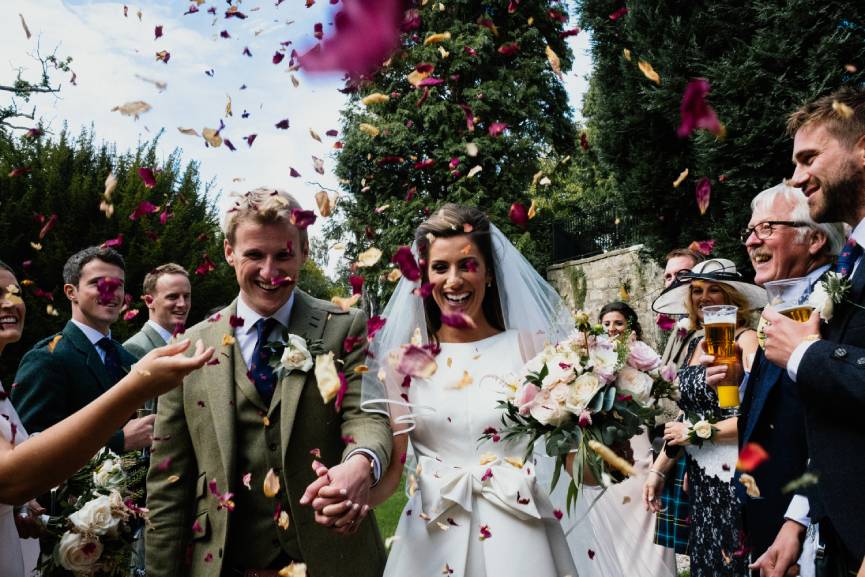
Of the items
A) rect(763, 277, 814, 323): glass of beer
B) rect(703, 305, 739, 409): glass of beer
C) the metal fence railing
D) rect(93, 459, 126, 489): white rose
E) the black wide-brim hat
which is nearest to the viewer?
rect(763, 277, 814, 323): glass of beer

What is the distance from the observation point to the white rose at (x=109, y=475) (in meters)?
2.89

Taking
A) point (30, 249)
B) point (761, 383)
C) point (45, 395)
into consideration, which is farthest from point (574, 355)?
point (30, 249)

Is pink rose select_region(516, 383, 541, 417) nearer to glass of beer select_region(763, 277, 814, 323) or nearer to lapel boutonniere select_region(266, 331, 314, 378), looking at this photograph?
lapel boutonniere select_region(266, 331, 314, 378)

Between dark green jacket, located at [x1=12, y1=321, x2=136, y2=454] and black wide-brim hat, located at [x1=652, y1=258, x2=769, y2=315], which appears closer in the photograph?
dark green jacket, located at [x1=12, y1=321, x2=136, y2=454]

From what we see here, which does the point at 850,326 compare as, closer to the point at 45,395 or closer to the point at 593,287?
the point at 45,395

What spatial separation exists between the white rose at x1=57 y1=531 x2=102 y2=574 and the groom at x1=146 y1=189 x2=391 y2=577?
0.27m

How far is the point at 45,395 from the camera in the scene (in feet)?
13.4

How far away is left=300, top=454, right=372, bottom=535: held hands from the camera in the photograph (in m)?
2.48

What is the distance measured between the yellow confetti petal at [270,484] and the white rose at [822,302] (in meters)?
2.19

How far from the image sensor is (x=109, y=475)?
9.61ft

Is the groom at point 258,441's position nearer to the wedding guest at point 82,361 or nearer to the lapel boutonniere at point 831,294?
the wedding guest at point 82,361

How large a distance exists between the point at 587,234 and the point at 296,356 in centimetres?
1566

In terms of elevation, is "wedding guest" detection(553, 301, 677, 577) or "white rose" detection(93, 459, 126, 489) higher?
"white rose" detection(93, 459, 126, 489)

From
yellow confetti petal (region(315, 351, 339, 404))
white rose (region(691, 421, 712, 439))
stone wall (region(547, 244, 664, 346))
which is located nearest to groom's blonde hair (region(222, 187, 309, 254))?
yellow confetti petal (region(315, 351, 339, 404))
